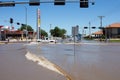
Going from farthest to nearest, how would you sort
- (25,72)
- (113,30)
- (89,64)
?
(113,30) → (89,64) → (25,72)

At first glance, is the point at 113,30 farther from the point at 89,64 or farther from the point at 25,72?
the point at 25,72

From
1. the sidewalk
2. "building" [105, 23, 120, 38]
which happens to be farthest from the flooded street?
"building" [105, 23, 120, 38]

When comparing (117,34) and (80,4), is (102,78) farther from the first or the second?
(117,34)

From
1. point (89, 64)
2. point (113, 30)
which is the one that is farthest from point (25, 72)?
point (113, 30)

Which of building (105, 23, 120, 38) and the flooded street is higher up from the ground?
building (105, 23, 120, 38)

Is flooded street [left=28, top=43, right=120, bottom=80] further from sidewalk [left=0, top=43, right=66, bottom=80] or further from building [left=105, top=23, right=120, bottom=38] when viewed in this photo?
building [left=105, top=23, right=120, bottom=38]

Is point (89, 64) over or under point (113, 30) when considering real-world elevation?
under

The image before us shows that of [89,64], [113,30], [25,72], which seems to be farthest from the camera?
[113,30]

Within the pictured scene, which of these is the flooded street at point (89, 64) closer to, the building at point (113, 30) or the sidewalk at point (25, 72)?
the sidewalk at point (25, 72)

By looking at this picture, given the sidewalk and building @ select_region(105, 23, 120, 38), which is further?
building @ select_region(105, 23, 120, 38)

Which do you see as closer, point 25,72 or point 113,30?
point 25,72

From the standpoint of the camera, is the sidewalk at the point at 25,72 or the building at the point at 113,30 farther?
the building at the point at 113,30

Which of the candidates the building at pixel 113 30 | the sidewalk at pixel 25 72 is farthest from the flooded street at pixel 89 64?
the building at pixel 113 30

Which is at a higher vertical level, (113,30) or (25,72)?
(113,30)
